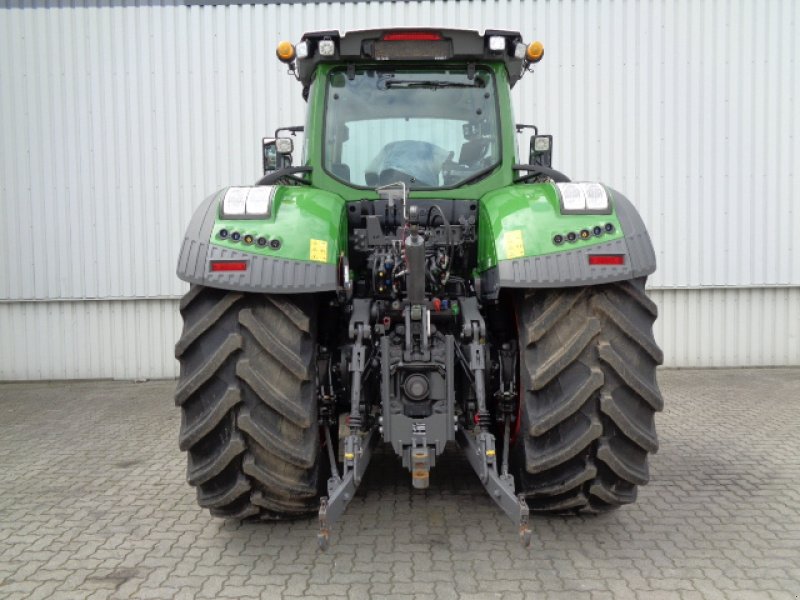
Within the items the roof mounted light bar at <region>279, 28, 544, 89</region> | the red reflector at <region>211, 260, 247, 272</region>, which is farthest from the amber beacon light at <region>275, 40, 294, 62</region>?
the red reflector at <region>211, 260, 247, 272</region>

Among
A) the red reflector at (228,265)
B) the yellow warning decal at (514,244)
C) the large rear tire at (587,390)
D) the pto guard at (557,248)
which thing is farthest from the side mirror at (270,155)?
the large rear tire at (587,390)

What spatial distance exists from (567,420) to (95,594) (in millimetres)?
2148

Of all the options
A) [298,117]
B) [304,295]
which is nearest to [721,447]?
[304,295]

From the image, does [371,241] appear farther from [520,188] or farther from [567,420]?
[567,420]

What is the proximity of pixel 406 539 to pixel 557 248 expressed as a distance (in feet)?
5.25

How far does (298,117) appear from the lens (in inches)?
337

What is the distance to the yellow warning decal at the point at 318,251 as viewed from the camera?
3285 millimetres

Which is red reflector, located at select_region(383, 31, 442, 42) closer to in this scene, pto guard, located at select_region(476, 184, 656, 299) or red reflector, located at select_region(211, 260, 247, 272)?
pto guard, located at select_region(476, 184, 656, 299)

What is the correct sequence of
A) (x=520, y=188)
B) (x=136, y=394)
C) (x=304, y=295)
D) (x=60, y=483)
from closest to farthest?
(x=304, y=295), (x=520, y=188), (x=60, y=483), (x=136, y=394)

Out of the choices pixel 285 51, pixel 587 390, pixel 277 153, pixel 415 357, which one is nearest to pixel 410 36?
pixel 285 51

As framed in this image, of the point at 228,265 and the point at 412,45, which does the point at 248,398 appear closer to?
the point at 228,265

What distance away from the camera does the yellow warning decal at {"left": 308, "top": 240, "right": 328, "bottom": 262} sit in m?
3.29

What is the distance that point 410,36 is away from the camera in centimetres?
407

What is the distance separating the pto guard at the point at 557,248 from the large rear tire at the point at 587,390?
143 millimetres
